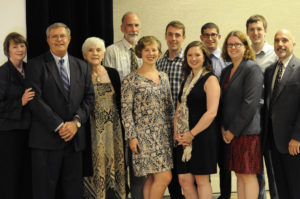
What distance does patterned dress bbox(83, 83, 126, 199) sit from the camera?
11.1 ft

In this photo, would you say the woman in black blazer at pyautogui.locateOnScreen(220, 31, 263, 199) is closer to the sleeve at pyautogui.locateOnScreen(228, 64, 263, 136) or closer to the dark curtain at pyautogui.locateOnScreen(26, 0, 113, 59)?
the sleeve at pyautogui.locateOnScreen(228, 64, 263, 136)

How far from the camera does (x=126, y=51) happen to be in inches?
154

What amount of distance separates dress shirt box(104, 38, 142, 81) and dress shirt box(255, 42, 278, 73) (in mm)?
1180

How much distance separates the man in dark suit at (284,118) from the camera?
9.77 feet

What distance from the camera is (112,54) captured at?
3.89 metres

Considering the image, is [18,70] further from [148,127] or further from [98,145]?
[148,127]

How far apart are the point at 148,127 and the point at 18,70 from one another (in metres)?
1.20

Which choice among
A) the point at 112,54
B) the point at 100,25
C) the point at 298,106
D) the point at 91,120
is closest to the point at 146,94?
the point at 91,120

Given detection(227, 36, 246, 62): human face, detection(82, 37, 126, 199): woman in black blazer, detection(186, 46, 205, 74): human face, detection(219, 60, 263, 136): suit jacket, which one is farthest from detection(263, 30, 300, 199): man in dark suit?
detection(82, 37, 126, 199): woman in black blazer

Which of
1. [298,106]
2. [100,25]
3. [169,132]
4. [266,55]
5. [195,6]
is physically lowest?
[169,132]

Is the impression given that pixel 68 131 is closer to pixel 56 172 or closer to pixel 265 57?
pixel 56 172

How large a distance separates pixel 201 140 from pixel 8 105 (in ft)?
5.23

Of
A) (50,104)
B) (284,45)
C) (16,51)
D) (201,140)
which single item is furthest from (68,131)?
(284,45)

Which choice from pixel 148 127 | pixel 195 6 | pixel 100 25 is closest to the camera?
pixel 148 127
